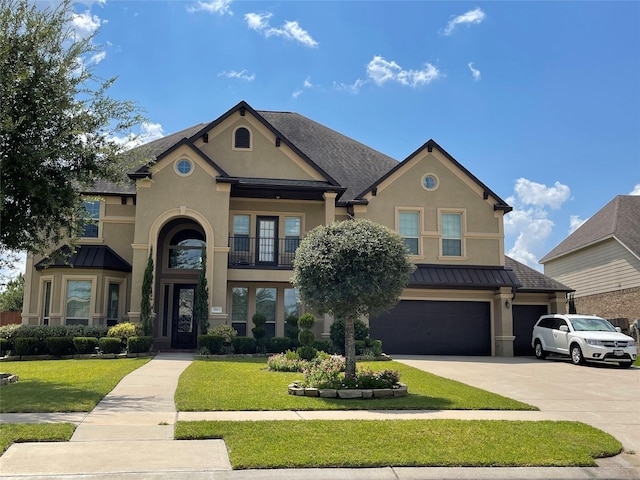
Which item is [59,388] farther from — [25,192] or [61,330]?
[61,330]

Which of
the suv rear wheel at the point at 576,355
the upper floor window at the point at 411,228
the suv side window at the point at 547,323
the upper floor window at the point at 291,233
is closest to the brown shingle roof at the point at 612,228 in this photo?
the suv side window at the point at 547,323

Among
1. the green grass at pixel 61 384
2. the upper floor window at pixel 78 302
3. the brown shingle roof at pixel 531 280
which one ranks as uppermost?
the brown shingle roof at pixel 531 280

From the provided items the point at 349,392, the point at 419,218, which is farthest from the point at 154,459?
the point at 419,218

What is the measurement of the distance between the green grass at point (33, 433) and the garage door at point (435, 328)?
1625 centimetres

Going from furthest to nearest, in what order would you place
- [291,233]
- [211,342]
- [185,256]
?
1. [291,233]
2. [185,256]
3. [211,342]

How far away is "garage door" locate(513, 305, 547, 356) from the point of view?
25.0 meters

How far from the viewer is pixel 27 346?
18828 millimetres

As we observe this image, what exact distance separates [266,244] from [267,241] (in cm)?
13

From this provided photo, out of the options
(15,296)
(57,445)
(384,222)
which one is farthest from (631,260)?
(15,296)

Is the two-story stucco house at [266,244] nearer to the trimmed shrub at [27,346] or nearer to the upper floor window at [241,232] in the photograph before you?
the upper floor window at [241,232]

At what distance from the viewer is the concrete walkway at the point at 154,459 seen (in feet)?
20.5

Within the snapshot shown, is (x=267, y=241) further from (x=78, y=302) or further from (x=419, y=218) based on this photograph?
(x=78, y=302)

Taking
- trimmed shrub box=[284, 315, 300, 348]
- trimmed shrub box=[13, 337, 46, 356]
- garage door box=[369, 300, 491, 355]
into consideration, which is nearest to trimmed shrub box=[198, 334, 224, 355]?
trimmed shrub box=[284, 315, 300, 348]

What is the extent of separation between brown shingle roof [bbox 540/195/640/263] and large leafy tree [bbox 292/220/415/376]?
1983 centimetres
